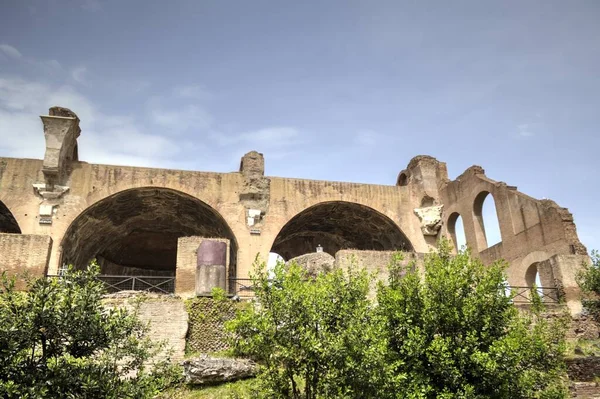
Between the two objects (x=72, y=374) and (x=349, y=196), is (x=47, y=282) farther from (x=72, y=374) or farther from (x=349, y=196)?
(x=349, y=196)

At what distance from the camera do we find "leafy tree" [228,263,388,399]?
6.26 meters

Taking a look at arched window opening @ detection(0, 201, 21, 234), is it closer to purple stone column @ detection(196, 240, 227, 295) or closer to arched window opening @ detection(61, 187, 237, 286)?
arched window opening @ detection(61, 187, 237, 286)

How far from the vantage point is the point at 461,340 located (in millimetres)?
7328

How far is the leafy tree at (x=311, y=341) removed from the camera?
6258 millimetres

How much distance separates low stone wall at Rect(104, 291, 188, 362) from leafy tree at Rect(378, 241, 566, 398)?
394cm

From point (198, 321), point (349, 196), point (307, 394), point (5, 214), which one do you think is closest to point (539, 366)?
point (307, 394)

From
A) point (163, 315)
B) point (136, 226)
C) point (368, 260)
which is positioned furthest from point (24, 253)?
point (368, 260)

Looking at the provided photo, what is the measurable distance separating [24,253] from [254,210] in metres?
6.46

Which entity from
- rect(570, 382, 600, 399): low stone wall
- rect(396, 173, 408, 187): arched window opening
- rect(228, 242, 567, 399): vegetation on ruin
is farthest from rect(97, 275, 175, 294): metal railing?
rect(396, 173, 408, 187): arched window opening

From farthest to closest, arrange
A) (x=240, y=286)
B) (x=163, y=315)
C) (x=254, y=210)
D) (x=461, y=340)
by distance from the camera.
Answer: (x=254, y=210), (x=240, y=286), (x=163, y=315), (x=461, y=340)

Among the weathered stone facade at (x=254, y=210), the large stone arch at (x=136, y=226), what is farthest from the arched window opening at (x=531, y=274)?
the large stone arch at (x=136, y=226)

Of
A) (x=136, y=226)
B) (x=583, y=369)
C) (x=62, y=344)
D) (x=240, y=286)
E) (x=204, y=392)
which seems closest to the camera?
(x=62, y=344)

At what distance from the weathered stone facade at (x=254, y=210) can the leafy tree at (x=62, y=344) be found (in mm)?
8363

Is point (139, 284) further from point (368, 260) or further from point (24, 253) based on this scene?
point (368, 260)
